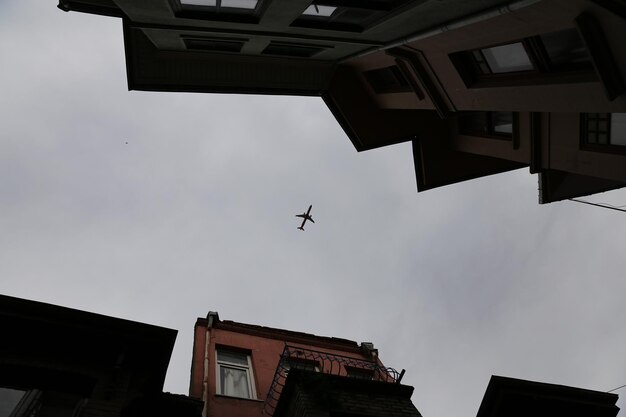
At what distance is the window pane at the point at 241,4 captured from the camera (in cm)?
1302

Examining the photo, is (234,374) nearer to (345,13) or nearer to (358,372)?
(358,372)

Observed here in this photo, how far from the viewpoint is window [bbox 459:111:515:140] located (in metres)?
15.6

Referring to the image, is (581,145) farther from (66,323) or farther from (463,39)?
(66,323)

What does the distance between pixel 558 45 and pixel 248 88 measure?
11.3 m

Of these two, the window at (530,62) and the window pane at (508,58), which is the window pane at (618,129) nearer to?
the window at (530,62)

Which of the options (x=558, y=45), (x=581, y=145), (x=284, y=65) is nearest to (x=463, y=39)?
(x=558, y=45)

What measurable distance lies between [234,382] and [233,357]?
1076 mm

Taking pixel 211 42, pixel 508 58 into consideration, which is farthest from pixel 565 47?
pixel 211 42

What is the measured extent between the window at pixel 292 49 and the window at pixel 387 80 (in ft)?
8.73

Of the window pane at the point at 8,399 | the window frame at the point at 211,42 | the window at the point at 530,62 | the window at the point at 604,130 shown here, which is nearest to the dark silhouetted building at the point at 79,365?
the window pane at the point at 8,399

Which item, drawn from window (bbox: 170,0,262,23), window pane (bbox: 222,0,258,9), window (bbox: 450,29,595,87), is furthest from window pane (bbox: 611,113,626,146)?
window pane (bbox: 222,0,258,9)

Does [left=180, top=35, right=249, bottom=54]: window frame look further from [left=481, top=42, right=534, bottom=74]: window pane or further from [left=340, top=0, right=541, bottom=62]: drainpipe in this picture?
[left=481, top=42, right=534, bottom=74]: window pane

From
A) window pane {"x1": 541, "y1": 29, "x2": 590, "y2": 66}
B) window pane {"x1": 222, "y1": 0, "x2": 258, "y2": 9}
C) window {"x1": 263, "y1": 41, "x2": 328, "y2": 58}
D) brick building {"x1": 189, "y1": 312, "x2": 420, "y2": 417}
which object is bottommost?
brick building {"x1": 189, "y1": 312, "x2": 420, "y2": 417}

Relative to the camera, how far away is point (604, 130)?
38.9ft
